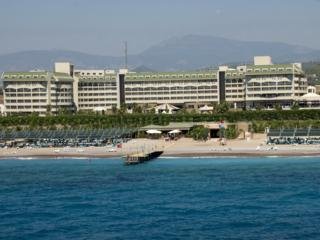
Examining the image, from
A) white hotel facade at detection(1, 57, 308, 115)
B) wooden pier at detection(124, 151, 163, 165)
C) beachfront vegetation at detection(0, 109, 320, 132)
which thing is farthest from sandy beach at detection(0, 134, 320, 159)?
white hotel facade at detection(1, 57, 308, 115)

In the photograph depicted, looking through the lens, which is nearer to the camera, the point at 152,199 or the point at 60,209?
the point at 60,209

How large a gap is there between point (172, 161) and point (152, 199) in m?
31.0

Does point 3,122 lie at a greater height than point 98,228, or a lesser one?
greater

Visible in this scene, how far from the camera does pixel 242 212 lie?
50.2 meters

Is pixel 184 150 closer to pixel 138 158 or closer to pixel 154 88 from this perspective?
pixel 138 158

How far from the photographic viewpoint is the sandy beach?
90688 mm

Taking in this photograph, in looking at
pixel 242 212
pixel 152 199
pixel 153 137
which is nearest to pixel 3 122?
pixel 153 137

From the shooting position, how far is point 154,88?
15438cm

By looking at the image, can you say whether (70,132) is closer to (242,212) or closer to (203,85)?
(203,85)

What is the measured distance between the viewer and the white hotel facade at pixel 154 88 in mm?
146875

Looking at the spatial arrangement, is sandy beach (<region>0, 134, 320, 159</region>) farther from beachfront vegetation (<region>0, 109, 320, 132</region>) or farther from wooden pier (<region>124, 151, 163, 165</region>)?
beachfront vegetation (<region>0, 109, 320, 132</region>)

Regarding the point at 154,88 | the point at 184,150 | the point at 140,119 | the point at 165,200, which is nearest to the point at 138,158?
the point at 184,150

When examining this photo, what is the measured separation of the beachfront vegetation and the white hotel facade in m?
21.7

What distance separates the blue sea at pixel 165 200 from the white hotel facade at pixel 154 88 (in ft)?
207
